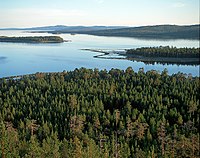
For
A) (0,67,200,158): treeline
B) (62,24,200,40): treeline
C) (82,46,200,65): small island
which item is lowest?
(0,67,200,158): treeline

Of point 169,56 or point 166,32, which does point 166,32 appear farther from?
point 169,56

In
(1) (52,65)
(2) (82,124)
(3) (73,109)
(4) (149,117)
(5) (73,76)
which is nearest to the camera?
(2) (82,124)

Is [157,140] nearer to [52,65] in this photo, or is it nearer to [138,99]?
[138,99]

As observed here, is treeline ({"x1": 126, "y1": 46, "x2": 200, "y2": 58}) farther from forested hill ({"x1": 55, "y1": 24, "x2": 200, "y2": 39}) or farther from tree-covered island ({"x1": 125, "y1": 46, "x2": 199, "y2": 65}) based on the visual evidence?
forested hill ({"x1": 55, "y1": 24, "x2": 200, "y2": 39})

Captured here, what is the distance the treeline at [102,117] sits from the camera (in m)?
22.3

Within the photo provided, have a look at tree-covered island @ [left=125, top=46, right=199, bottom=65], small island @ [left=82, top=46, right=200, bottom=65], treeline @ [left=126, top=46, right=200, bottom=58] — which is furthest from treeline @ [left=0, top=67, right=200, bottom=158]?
treeline @ [left=126, top=46, right=200, bottom=58]

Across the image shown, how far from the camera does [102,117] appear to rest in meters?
32.1

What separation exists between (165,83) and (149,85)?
7.86 feet

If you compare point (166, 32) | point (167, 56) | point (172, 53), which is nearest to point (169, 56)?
point (167, 56)

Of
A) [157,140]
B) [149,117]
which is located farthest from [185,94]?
[157,140]

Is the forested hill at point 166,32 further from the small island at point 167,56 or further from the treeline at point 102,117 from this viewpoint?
the treeline at point 102,117

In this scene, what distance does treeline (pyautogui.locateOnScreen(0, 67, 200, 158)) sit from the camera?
878 inches

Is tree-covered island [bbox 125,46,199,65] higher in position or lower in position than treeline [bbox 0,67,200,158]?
higher

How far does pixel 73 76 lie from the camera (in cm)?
5216
